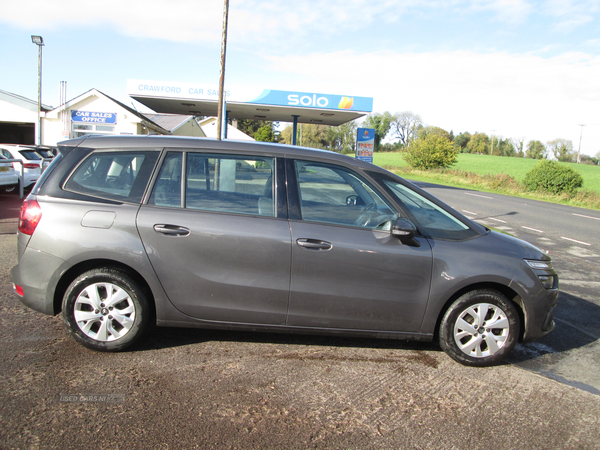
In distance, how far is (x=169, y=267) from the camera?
3.61 m

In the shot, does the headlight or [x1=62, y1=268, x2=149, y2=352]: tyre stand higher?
the headlight

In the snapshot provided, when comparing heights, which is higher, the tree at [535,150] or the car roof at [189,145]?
the tree at [535,150]

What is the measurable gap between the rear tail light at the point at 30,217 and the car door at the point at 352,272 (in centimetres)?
205

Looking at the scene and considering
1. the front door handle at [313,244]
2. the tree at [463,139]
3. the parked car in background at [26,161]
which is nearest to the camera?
the front door handle at [313,244]

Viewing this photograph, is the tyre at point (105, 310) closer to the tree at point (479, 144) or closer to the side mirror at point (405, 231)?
the side mirror at point (405, 231)

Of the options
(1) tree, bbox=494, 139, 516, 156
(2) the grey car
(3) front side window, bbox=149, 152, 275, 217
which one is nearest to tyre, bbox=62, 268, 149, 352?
(2) the grey car

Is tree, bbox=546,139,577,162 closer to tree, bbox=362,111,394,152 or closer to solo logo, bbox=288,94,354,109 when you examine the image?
tree, bbox=362,111,394,152

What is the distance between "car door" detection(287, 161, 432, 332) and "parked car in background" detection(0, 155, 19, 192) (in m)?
12.8

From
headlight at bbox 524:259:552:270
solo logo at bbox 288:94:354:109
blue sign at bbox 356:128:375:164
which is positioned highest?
solo logo at bbox 288:94:354:109

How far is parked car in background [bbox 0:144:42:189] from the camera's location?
1490cm

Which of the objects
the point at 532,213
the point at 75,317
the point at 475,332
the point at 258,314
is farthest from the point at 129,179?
the point at 532,213

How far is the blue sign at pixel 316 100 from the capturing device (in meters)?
25.4

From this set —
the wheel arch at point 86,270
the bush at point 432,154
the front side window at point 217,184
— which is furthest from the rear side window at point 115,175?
the bush at point 432,154

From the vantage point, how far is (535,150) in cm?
11262
